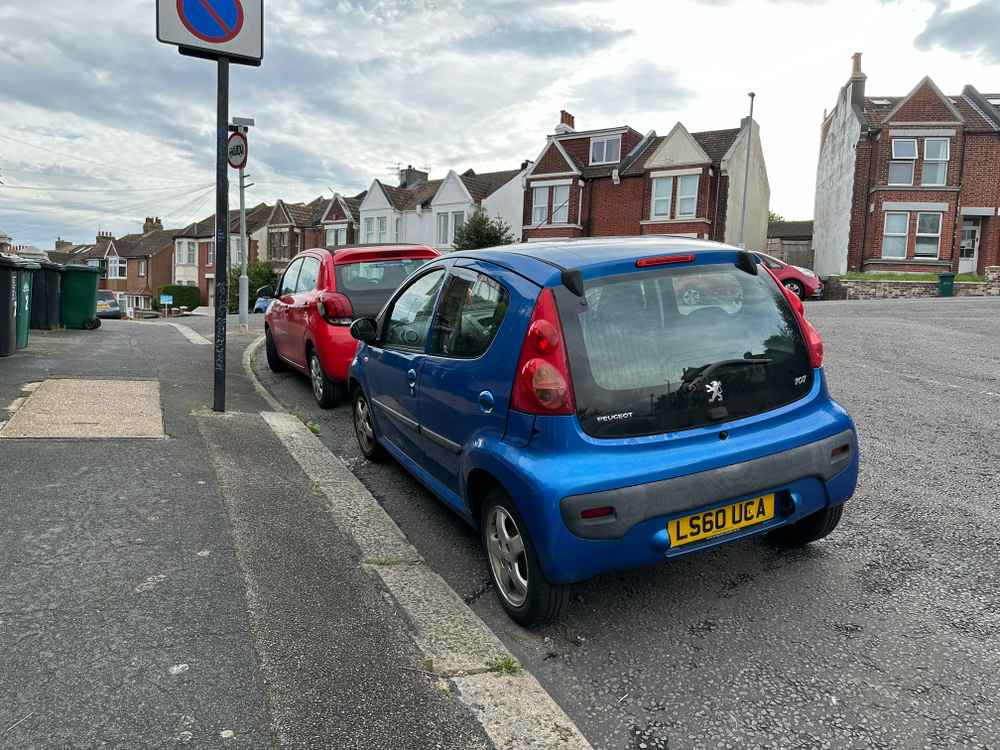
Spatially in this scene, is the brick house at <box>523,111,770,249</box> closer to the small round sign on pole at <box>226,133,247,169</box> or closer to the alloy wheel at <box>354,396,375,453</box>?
the small round sign on pole at <box>226,133,247,169</box>

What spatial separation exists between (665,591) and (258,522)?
220 cm

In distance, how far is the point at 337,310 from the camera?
7.27m

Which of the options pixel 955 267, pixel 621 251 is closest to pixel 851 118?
pixel 955 267

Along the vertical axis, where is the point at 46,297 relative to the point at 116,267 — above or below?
below

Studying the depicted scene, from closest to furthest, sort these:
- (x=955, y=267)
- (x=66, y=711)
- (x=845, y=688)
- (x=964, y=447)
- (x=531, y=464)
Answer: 1. (x=66, y=711)
2. (x=845, y=688)
3. (x=531, y=464)
4. (x=964, y=447)
5. (x=955, y=267)

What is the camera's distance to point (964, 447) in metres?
5.55

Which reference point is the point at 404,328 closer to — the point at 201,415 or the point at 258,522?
the point at 258,522

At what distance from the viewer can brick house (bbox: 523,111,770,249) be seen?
119 feet

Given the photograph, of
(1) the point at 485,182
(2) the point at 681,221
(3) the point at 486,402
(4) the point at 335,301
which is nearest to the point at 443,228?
(1) the point at 485,182

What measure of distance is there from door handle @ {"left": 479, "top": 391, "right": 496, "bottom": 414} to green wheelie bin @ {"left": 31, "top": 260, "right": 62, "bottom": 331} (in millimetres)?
12091

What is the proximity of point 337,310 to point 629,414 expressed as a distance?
4.79 m

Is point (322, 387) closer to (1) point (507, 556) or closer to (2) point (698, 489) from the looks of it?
(1) point (507, 556)

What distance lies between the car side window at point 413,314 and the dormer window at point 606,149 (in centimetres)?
3695

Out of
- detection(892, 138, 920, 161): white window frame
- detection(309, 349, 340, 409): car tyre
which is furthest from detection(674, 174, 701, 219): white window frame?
detection(309, 349, 340, 409): car tyre
